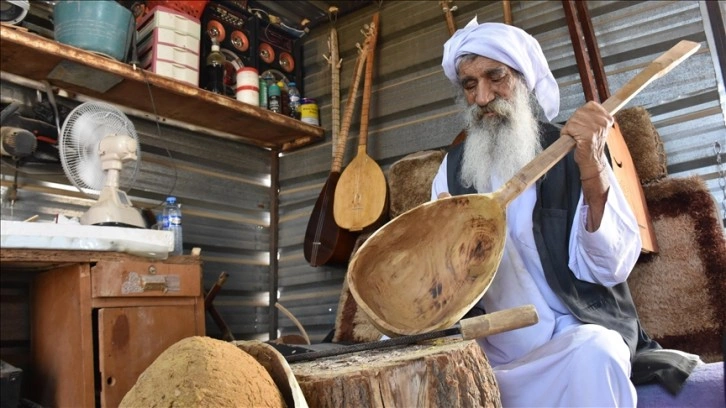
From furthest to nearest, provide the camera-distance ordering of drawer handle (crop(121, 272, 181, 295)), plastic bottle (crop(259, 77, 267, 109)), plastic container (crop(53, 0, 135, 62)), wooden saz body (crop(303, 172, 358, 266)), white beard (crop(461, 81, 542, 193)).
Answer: plastic bottle (crop(259, 77, 267, 109)), wooden saz body (crop(303, 172, 358, 266)), plastic container (crop(53, 0, 135, 62)), drawer handle (crop(121, 272, 181, 295)), white beard (crop(461, 81, 542, 193))

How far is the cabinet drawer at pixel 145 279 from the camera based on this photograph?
2.51m

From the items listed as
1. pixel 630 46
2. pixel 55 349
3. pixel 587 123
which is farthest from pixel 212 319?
pixel 630 46

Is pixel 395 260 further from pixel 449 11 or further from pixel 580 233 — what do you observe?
pixel 449 11

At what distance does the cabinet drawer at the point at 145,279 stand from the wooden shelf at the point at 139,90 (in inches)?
41.6

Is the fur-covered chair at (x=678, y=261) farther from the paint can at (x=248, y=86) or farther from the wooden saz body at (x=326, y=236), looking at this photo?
the paint can at (x=248, y=86)

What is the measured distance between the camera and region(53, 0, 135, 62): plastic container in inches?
115

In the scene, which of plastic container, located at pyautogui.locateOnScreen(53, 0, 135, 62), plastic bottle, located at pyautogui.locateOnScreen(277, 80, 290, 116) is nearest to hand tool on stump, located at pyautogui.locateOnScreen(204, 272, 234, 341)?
plastic bottle, located at pyautogui.locateOnScreen(277, 80, 290, 116)

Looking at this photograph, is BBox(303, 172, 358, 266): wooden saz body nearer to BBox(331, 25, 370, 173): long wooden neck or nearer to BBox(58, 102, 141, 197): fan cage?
BBox(331, 25, 370, 173): long wooden neck

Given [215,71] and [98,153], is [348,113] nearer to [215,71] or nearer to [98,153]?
[215,71]

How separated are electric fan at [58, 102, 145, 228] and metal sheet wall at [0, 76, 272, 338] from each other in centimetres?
37

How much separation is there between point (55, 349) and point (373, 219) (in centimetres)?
174

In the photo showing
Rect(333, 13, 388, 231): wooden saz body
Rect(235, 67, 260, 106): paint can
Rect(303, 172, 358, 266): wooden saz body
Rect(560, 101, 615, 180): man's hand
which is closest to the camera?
Rect(560, 101, 615, 180): man's hand

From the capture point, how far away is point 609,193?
6.17 feet

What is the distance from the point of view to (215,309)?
3623 mm
